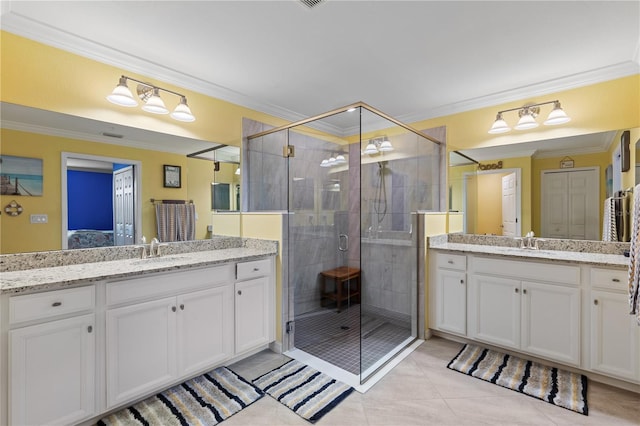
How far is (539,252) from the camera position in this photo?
249cm

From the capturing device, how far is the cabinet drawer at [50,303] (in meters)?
1.41

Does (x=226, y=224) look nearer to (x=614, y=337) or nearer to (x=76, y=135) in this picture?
(x=76, y=135)

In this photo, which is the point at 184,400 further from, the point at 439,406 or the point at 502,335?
the point at 502,335

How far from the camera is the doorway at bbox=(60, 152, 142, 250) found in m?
1.95

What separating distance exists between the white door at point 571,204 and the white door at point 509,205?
0.22 metres

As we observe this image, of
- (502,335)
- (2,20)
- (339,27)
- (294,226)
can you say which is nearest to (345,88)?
(339,27)

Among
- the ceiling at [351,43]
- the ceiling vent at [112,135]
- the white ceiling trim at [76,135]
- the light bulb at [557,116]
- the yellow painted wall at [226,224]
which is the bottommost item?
the yellow painted wall at [226,224]

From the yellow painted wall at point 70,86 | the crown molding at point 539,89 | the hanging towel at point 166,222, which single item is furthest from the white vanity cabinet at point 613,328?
the yellow painted wall at point 70,86

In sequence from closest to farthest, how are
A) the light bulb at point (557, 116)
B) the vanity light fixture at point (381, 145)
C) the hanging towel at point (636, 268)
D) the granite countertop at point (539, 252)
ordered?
the hanging towel at point (636, 268) < the granite countertop at point (539, 252) < the light bulb at point (557, 116) < the vanity light fixture at point (381, 145)

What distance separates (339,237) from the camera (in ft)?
9.75

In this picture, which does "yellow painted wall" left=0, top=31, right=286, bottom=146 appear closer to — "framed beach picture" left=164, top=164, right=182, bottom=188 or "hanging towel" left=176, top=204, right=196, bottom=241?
"framed beach picture" left=164, top=164, right=182, bottom=188

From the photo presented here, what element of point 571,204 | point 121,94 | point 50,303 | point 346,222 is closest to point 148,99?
point 121,94

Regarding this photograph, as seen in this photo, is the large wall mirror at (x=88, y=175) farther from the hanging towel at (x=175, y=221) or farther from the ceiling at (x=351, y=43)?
the ceiling at (x=351, y=43)

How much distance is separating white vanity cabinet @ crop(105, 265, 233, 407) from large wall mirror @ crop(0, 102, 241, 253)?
0.61 metres
